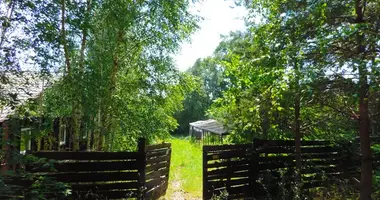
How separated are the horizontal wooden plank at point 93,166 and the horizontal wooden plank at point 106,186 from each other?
0.28 m

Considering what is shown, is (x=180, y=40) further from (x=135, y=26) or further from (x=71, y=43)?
(x=71, y=43)

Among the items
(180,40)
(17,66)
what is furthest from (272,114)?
(17,66)

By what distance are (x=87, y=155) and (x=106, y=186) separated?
27.7 inches

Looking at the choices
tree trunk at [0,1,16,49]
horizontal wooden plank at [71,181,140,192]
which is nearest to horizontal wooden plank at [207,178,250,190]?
horizontal wooden plank at [71,181,140,192]

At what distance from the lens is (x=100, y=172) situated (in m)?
5.47

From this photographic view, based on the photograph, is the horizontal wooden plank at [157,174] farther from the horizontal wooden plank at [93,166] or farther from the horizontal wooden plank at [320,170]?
the horizontal wooden plank at [320,170]

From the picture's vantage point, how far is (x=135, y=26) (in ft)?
22.2

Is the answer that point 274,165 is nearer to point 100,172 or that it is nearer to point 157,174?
point 157,174

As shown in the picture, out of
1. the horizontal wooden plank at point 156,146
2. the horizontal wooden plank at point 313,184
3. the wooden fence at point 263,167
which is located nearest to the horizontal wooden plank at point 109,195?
the horizontal wooden plank at point 156,146

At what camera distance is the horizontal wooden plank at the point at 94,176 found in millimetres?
5223

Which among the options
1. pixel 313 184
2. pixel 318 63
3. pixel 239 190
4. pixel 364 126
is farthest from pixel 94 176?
pixel 313 184

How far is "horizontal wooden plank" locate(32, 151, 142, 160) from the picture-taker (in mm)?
5102

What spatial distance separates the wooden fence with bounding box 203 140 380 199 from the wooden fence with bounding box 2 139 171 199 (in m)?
1.38

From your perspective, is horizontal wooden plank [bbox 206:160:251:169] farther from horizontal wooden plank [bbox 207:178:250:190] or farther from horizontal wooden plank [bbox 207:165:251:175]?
horizontal wooden plank [bbox 207:178:250:190]
